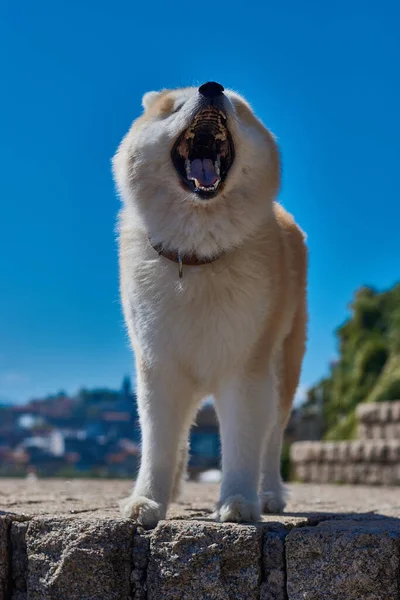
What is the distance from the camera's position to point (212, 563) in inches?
118

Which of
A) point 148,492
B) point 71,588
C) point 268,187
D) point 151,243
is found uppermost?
point 268,187

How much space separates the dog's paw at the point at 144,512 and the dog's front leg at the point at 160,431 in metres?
0.08

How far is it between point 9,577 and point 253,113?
246cm

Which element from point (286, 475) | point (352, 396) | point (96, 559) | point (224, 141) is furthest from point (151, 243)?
point (352, 396)

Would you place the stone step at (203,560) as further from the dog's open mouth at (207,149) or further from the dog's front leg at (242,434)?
the dog's open mouth at (207,149)

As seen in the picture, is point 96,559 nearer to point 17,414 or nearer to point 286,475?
point 286,475

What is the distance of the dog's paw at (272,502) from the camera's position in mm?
3918

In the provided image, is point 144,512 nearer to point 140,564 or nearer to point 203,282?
point 140,564

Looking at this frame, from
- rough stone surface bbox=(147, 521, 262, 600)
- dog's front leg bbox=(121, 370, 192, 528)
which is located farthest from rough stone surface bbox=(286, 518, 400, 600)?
dog's front leg bbox=(121, 370, 192, 528)

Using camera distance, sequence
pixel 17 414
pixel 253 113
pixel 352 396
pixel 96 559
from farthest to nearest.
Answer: pixel 17 414 → pixel 352 396 → pixel 253 113 → pixel 96 559

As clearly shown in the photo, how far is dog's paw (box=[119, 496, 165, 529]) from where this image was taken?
10.6 ft

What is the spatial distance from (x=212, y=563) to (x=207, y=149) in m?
1.84

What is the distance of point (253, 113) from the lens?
12.4ft

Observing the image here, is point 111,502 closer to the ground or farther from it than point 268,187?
closer to the ground
